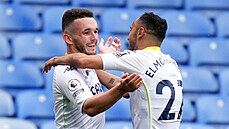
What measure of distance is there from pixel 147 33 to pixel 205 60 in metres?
3.38

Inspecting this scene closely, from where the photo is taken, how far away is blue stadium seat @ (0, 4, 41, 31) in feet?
21.1

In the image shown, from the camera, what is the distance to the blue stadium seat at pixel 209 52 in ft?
22.1

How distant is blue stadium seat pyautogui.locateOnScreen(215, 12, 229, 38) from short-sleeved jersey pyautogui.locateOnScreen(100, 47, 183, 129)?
3984 mm

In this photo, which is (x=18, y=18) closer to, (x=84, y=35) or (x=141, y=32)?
(x=84, y=35)

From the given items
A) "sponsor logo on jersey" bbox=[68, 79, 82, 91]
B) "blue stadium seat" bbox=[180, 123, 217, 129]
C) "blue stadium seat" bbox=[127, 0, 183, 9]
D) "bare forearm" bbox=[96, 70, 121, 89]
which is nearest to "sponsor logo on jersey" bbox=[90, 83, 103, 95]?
"sponsor logo on jersey" bbox=[68, 79, 82, 91]

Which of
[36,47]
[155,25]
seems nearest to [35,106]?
[36,47]

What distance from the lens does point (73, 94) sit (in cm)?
329

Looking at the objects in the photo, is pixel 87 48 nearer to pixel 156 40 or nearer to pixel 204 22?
pixel 156 40

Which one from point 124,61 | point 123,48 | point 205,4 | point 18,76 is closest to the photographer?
point 124,61

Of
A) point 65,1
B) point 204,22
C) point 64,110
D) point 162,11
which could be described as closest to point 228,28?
point 204,22

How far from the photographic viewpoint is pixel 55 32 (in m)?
6.56

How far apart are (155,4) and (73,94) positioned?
4.24 metres

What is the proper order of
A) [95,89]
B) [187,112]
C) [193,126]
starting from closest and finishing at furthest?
1. [95,89]
2. [193,126]
3. [187,112]

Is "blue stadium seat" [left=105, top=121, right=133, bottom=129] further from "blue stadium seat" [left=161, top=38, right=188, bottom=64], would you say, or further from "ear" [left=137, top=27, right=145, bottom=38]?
"ear" [left=137, top=27, right=145, bottom=38]
